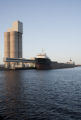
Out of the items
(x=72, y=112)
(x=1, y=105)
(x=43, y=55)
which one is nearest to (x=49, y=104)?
(x=72, y=112)

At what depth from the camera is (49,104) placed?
22.2 metres

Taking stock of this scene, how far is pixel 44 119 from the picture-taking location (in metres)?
16.6

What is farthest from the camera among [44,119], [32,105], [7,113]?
[32,105]

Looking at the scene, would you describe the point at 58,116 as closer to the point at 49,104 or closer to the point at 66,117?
the point at 66,117

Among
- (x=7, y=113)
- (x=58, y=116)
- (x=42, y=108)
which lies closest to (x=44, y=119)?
(x=58, y=116)

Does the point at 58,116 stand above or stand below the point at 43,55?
below

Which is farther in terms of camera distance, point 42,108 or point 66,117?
point 42,108

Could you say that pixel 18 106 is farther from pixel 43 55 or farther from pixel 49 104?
pixel 43 55

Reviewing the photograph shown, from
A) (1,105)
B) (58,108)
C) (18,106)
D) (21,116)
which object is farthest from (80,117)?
(1,105)

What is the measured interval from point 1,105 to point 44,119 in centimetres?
812

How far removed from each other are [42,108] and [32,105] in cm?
210

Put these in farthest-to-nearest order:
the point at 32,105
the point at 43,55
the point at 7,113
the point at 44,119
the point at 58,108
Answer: the point at 43,55, the point at 32,105, the point at 58,108, the point at 7,113, the point at 44,119

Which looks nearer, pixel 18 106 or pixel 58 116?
pixel 58 116

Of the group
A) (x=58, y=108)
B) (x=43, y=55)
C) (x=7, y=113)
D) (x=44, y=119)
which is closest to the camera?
(x=44, y=119)
